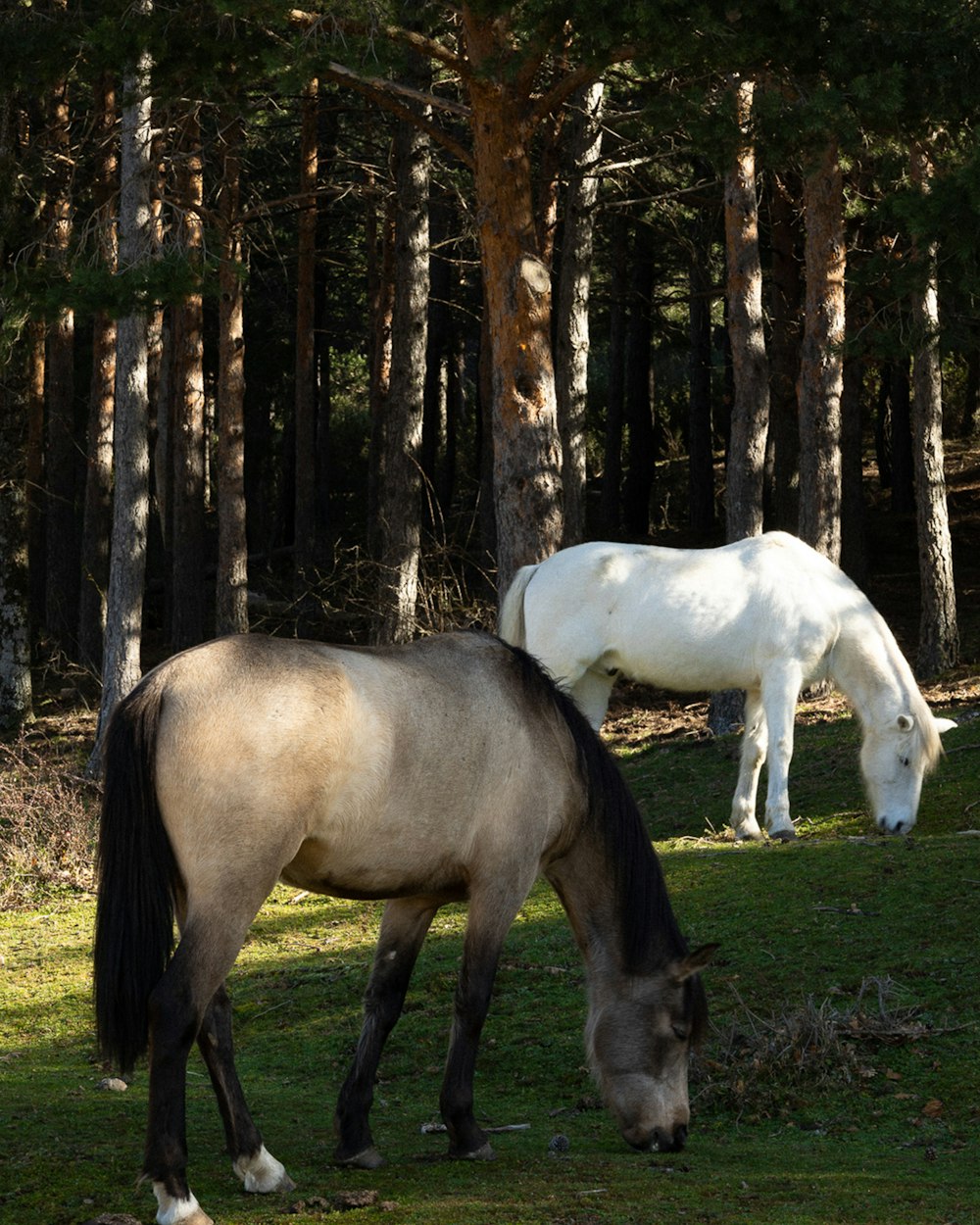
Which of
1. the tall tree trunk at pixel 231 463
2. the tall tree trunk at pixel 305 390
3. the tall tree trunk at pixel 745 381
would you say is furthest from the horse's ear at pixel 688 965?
the tall tree trunk at pixel 305 390

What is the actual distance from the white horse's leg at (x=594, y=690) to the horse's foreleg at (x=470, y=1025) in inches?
248

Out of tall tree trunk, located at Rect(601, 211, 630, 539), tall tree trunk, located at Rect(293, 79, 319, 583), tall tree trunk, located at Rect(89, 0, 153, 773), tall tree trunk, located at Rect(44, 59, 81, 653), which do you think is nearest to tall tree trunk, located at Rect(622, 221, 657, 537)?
tall tree trunk, located at Rect(601, 211, 630, 539)

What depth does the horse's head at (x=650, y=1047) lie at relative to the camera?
5.09 metres

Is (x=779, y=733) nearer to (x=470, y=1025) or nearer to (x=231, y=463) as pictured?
(x=470, y=1025)

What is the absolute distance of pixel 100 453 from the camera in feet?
73.6

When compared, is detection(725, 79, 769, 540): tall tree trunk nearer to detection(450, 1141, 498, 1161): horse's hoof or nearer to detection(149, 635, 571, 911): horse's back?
detection(149, 635, 571, 911): horse's back

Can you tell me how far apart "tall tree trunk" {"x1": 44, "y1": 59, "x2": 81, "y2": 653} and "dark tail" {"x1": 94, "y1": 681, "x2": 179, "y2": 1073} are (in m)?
15.0

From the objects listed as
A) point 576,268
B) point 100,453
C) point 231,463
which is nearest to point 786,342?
point 576,268

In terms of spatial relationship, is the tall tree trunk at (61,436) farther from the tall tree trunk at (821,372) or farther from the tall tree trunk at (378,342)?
the tall tree trunk at (821,372)

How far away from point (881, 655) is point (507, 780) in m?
6.37

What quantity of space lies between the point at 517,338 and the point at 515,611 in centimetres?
288

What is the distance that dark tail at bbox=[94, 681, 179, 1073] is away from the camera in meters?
4.26

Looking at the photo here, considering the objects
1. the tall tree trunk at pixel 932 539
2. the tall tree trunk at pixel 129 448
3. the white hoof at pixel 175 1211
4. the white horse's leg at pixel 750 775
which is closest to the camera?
the white hoof at pixel 175 1211

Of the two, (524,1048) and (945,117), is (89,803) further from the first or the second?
(945,117)
